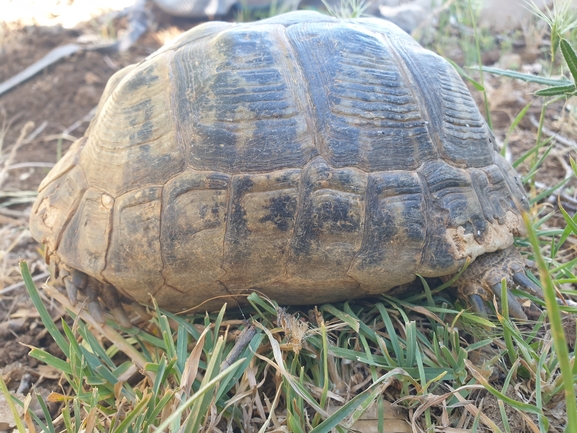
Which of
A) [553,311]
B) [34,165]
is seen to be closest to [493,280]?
[553,311]

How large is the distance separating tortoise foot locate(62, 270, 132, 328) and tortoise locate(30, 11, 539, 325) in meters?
0.12

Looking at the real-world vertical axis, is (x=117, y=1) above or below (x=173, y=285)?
above

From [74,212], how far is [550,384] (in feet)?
5.79

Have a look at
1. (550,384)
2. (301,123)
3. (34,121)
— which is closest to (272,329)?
(301,123)

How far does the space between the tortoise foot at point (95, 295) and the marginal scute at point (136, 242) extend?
0.21m

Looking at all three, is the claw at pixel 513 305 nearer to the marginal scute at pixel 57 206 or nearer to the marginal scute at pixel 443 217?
the marginal scute at pixel 443 217

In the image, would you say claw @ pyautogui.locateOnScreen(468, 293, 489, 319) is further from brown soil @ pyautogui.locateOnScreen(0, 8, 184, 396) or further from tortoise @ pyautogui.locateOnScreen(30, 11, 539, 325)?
brown soil @ pyautogui.locateOnScreen(0, 8, 184, 396)

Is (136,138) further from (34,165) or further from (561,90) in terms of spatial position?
(34,165)

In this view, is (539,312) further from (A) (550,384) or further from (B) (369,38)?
(B) (369,38)

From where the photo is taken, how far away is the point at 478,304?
1642mm

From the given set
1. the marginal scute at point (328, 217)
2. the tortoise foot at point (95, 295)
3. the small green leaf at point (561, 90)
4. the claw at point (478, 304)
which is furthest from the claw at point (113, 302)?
the small green leaf at point (561, 90)

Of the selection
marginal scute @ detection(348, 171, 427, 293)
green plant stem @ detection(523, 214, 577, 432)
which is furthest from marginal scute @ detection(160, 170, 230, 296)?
green plant stem @ detection(523, 214, 577, 432)

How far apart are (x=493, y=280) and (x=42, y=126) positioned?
3.24 meters

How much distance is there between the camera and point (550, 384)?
136 cm
